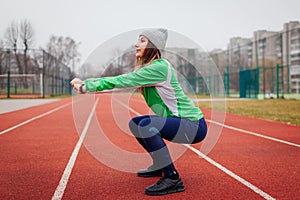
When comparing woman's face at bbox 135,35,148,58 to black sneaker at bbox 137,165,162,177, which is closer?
woman's face at bbox 135,35,148,58

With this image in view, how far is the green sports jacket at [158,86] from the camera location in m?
2.88

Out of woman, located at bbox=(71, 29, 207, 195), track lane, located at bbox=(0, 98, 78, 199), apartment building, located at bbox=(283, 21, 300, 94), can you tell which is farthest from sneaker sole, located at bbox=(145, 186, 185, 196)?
apartment building, located at bbox=(283, 21, 300, 94)

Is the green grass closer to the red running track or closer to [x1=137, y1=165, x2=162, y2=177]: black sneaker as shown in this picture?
the red running track

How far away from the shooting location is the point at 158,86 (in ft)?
10.1

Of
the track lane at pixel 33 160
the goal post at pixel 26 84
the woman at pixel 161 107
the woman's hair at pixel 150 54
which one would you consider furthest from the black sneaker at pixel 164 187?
the goal post at pixel 26 84

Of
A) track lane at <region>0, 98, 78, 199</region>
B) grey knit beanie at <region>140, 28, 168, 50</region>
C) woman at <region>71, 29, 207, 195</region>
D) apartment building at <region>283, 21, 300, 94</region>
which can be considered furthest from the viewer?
apartment building at <region>283, 21, 300, 94</region>

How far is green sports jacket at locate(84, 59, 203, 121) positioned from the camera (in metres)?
2.88

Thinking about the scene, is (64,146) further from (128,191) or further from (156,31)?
(156,31)

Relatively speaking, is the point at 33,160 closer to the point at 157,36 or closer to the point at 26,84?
the point at 157,36

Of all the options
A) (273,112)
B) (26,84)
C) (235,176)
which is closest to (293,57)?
(273,112)

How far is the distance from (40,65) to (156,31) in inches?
1380

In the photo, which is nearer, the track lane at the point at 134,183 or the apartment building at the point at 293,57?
the track lane at the point at 134,183

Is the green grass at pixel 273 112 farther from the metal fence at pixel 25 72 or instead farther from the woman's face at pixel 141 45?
the metal fence at pixel 25 72

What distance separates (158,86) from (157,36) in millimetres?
453
